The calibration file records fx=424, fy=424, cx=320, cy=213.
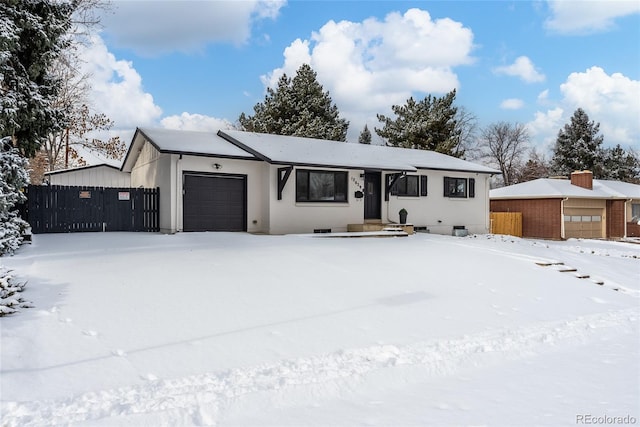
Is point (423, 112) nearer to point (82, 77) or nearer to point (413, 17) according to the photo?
point (413, 17)

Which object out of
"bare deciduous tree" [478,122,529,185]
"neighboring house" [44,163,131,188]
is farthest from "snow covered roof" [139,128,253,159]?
"bare deciduous tree" [478,122,529,185]

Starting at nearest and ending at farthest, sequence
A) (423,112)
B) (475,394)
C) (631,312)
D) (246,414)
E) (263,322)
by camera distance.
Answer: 1. (246,414)
2. (475,394)
3. (263,322)
4. (631,312)
5. (423,112)

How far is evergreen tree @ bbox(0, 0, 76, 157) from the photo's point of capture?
10.8 meters

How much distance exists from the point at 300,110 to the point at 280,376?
1249 inches

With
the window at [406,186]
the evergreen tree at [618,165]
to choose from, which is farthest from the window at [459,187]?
the evergreen tree at [618,165]

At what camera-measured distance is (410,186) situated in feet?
62.1

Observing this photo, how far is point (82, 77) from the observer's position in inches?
1061

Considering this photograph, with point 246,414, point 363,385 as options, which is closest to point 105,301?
point 246,414

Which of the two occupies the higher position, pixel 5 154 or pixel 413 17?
pixel 413 17

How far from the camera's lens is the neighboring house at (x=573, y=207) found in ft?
79.8

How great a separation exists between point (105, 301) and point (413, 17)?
599 inches

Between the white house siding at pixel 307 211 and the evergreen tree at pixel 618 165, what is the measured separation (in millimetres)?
33637

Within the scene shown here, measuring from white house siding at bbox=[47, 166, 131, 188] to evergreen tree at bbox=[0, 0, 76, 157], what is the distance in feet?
32.7

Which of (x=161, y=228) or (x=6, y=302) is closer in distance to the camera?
(x=6, y=302)
